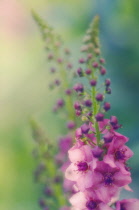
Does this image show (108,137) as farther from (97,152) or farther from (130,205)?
(130,205)

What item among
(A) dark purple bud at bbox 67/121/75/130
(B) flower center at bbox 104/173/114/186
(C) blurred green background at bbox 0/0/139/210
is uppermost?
(C) blurred green background at bbox 0/0/139/210

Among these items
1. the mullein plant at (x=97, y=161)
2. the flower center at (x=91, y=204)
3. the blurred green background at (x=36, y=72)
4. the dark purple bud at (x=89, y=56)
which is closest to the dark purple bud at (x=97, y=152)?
the mullein plant at (x=97, y=161)

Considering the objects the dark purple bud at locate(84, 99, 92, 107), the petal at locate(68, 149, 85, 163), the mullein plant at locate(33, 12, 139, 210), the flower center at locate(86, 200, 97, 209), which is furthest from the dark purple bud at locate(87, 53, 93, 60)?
the flower center at locate(86, 200, 97, 209)

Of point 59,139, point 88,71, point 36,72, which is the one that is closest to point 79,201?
point 88,71

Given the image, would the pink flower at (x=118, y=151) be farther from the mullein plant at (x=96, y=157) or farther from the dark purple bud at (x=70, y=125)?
the dark purple bud at (x=70, y=125)

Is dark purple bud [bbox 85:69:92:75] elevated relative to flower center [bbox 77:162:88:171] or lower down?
elevated

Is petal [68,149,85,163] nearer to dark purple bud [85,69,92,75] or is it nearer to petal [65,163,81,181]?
petal [65,163,81,181]

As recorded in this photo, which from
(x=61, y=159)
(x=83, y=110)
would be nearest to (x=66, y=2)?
(x=61, y=159)
